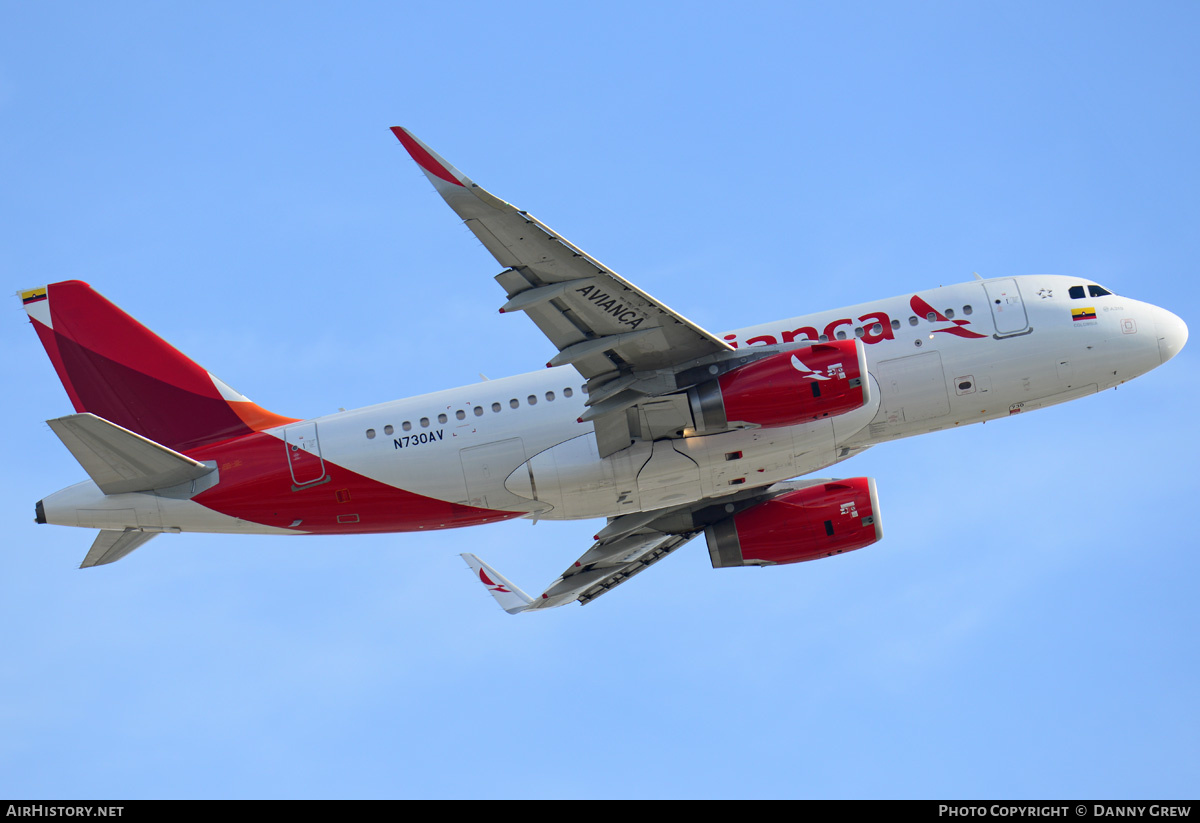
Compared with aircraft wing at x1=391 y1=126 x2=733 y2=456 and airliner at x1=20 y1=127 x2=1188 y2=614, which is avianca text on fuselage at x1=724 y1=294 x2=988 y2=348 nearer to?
airliner at x1=20 y1=127 x2=1188 y2=614

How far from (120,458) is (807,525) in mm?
20010

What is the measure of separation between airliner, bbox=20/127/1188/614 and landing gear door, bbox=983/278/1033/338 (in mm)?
56

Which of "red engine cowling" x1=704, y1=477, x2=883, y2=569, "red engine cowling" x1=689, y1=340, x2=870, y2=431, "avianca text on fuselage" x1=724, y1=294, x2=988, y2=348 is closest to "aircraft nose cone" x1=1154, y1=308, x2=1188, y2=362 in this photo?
"avianca text on fuselage" x1=724, y1=294, x2=988, y2=348

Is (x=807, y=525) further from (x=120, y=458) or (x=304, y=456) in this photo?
(x=120, y=458)

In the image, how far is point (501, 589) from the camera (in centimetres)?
4088

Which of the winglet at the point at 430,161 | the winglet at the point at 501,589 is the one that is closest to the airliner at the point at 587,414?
the winglet at the point at 430,161

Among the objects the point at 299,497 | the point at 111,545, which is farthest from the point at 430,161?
the point at 111,545

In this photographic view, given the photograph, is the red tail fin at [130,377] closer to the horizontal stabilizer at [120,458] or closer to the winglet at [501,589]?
the horizontal stabilizer at [120,458]

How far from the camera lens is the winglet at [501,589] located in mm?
40219

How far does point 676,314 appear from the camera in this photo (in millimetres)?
28234

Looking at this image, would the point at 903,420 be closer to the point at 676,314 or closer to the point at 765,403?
the point at 765,403
